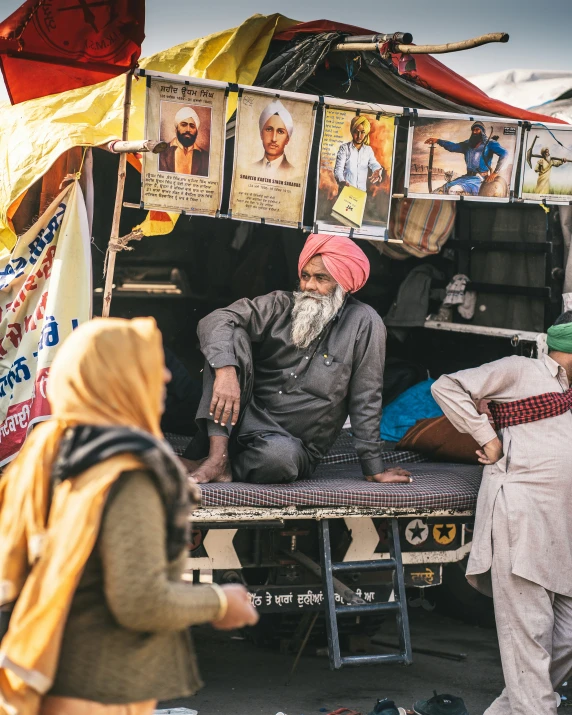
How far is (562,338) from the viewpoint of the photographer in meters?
4.38

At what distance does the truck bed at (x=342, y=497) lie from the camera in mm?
4211

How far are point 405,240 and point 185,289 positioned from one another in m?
1.83

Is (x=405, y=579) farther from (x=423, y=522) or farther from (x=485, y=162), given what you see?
(x=485, y=162)

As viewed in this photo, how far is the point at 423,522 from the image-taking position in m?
4.61

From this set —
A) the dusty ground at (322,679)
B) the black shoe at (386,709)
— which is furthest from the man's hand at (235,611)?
the dusty ground at (322,679)

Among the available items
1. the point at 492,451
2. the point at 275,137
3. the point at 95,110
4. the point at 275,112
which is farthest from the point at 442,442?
the point at 95,110

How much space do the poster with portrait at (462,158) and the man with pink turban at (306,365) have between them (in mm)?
637

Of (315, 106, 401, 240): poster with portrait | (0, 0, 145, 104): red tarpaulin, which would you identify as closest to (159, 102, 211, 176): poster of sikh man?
(0, 0, 145, 104): red tarpaulin

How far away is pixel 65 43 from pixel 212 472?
199cm

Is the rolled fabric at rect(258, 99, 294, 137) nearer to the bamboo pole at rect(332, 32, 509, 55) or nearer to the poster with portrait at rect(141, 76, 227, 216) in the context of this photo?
the poster with portrait at rect(141, 76, 227, 216)

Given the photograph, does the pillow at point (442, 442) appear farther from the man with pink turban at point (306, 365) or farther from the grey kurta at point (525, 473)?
the grey kurta at point (525, 473)

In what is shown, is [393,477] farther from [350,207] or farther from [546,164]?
[546,164]

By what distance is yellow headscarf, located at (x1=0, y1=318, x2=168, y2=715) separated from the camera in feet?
6.50

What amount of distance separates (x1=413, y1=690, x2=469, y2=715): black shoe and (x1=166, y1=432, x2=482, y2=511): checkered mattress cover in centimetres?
83
